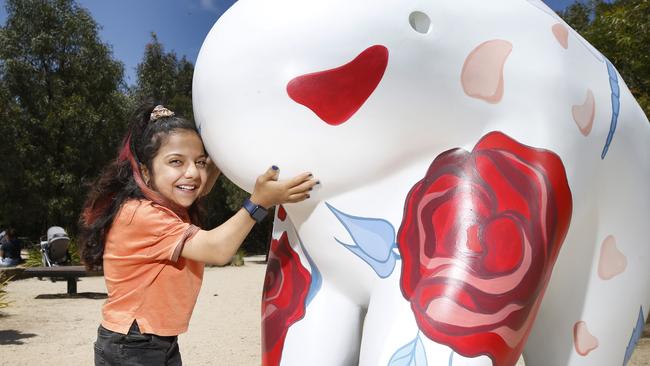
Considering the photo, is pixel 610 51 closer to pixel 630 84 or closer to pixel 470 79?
pixel 630 84

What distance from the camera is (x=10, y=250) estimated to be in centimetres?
1134

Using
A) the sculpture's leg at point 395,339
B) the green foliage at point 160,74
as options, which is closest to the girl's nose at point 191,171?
the sculpture's leg at point 395,339

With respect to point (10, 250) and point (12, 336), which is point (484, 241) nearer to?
point (12, 336)

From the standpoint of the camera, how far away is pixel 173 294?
172 centimetres

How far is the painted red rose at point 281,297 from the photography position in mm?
1620

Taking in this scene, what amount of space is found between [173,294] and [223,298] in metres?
6.66

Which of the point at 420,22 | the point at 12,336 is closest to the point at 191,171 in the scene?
the point at 420,22

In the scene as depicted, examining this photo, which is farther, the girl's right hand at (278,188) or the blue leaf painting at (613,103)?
the blue leaf painting at (613,103)

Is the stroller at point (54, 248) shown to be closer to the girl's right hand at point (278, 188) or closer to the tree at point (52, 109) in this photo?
the tree at point (52, 109)

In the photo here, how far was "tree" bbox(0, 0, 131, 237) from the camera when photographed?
1439 centimetres

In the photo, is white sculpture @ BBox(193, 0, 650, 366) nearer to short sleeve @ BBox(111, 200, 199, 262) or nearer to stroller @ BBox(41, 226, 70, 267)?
short sleeve @ BBox(111, 200, 199, 262)

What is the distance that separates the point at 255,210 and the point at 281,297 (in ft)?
1.04

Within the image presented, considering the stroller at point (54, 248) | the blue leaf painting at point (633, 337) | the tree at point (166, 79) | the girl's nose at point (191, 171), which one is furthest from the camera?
the tree at point (166, 79)

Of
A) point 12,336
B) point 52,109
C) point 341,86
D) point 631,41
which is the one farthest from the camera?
point 52,109
